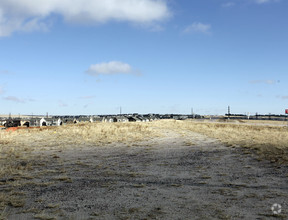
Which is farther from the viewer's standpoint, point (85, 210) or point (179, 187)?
point (179, 187)

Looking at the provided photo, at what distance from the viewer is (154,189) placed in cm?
861

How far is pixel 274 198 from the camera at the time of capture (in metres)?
7.58

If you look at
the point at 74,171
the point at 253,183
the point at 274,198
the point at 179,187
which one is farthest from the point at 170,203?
the point at 74,171

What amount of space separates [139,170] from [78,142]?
480 inches

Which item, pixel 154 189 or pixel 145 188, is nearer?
pixel 154 189

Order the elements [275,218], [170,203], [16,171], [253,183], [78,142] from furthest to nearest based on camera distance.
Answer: [78,142], [16,171], [253,183], [170,203], [275,218]

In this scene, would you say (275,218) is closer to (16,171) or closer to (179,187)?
(179,187)

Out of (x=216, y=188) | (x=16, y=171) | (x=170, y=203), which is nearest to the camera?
(x=170, y=203)

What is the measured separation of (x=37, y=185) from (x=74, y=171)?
2.50m

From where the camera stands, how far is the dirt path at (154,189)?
6484 mm

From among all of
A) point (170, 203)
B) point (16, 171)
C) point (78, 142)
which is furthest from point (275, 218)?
point (78, 142)

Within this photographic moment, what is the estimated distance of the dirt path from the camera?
21.3 ft

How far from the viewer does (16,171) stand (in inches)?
441

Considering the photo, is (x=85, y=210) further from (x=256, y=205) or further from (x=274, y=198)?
(x=274, y=198)
